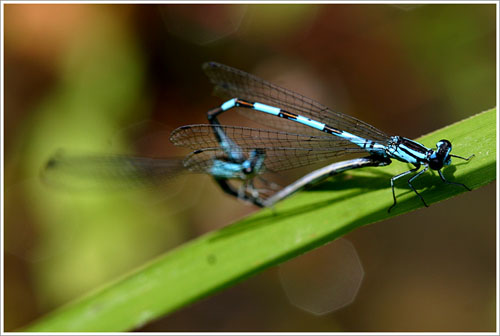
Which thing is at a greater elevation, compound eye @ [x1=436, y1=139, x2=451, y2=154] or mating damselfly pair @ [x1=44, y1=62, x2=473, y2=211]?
mating damselfly pair @ [x1=44, y1=62, x2=473, y2=211]

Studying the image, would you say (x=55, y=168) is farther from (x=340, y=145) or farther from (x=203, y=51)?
(x=340, y=145)

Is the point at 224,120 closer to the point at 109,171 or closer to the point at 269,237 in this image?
the point at 109,171

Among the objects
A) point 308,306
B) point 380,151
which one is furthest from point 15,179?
point 380,151

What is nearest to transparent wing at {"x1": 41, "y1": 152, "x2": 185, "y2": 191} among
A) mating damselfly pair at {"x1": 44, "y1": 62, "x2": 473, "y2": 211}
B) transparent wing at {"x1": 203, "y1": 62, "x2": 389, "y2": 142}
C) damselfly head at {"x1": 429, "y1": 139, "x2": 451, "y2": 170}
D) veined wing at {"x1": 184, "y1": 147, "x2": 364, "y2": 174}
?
mating damselfly pair at {"x1": 44, "y1": 62, "x2": 473, "y2": 211}

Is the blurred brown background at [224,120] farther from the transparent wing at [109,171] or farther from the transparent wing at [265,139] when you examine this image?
the transparent wing at [265,139]

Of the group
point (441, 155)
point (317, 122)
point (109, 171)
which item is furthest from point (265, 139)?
point (109, 171)

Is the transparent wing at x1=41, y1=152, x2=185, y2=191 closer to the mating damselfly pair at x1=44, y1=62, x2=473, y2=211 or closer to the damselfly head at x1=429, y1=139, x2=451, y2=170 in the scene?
the mating damselfly pair at x1=44, y1=62, x2=473, y2=211

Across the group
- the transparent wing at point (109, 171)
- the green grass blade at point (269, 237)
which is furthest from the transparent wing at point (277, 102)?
the transparent wing at point (109, 171)
